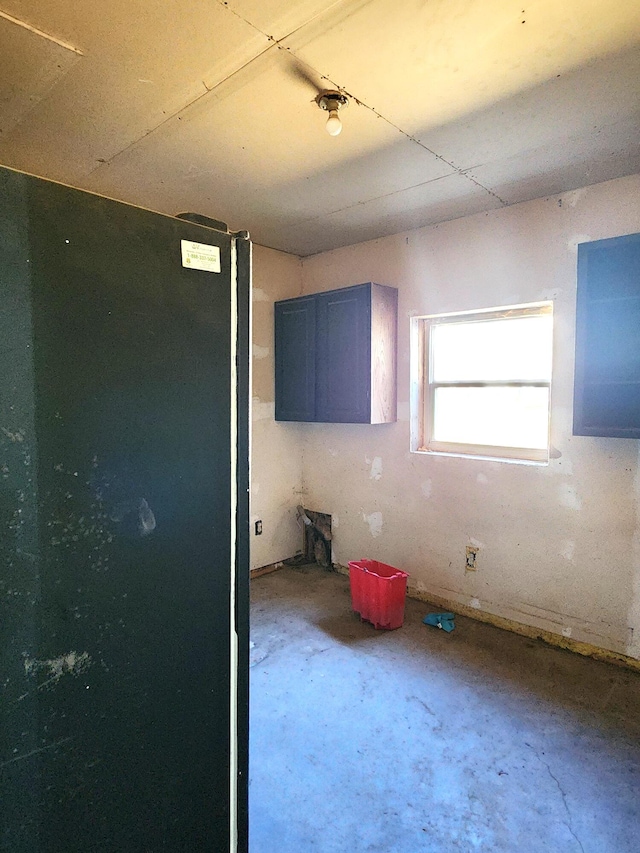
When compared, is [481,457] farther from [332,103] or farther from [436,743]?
[332,103]

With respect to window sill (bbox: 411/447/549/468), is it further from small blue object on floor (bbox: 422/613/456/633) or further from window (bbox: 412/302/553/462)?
small blue object on floor (bbox: 422/613/456/633)

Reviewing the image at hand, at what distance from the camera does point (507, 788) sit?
1842 mm

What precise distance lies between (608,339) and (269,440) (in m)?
2.53

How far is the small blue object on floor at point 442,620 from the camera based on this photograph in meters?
3.04

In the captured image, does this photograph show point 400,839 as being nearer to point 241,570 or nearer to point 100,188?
point 241,570

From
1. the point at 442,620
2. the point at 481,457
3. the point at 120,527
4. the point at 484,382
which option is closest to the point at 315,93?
the point at 120,527

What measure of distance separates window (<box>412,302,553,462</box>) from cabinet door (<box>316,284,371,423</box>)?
0.40 metres

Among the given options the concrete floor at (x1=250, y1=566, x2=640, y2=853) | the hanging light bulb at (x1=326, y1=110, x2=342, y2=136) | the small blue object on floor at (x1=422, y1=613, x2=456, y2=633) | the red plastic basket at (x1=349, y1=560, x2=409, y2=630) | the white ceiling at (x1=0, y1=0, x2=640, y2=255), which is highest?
the white ceiling at (x1=0, y1=0, x2=640, y2=255)

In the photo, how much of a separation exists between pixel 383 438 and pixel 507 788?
2.24 meters

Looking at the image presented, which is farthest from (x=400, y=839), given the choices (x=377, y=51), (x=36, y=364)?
(x=377, y=51)

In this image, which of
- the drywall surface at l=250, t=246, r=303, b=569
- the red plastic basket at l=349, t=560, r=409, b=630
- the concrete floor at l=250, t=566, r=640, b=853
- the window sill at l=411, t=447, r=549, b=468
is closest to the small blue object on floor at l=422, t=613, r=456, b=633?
the concrete floor at l=250, t=566, r=640, b=853

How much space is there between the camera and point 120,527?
0.98 meters

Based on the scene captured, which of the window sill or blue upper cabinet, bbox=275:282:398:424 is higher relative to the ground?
blue upper cabinet, bbox=275:282:398:424

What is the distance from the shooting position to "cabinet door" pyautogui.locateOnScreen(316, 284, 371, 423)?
3.35 metres
